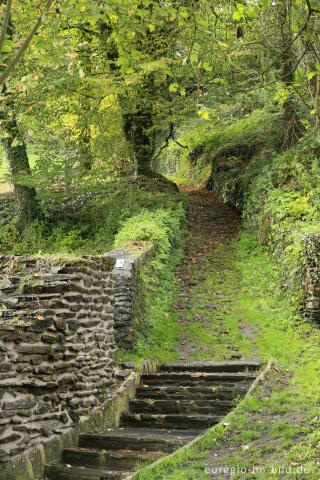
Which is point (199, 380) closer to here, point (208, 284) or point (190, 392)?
point (190, 392)

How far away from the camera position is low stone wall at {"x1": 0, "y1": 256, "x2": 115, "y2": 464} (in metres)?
5.48

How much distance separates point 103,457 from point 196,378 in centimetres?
249

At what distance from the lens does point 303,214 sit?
11117 mm

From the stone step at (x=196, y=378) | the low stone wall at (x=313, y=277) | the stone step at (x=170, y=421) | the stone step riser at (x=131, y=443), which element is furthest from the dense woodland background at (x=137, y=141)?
the stone step riser at (x=131, y=443)

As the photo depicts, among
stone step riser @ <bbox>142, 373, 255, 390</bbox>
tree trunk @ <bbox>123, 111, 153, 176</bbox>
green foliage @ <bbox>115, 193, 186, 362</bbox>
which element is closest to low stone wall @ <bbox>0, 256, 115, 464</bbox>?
stone step riser @ <bbox>142, 373, 255, 390</bbox>

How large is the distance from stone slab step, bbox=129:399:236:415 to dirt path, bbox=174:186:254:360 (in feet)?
5.92

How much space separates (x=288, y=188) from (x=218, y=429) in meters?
7.93

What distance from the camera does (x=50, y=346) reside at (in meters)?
6.04

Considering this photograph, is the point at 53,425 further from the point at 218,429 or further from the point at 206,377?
the point at 206,377

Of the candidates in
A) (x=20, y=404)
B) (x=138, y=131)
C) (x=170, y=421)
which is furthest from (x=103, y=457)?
(x=138, y=131)

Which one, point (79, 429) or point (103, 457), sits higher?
point (79, 429)

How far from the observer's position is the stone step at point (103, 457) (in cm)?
571

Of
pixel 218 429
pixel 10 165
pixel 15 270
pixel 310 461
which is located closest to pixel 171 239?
pixel 10 165

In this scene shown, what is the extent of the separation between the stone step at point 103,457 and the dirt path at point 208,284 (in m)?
3.41
